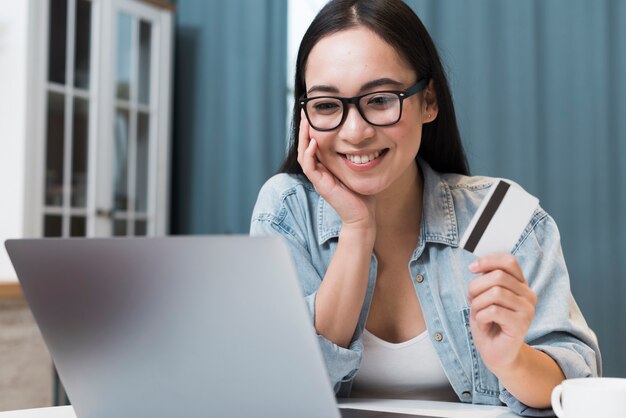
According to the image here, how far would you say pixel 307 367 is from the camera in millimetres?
640

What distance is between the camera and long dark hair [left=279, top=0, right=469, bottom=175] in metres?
1.25

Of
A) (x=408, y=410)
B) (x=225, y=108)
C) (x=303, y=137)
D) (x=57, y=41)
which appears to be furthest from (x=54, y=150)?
(x=408, y=410)

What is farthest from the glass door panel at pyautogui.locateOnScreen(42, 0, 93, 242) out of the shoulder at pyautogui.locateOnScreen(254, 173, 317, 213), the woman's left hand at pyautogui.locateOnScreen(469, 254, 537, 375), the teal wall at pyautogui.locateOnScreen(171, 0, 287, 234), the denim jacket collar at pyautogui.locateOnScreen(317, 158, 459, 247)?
the woman's left hand at pyautogui.locateOnScreen(469, 254, 537, 375)

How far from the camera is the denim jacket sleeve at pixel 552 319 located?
42.9 inches

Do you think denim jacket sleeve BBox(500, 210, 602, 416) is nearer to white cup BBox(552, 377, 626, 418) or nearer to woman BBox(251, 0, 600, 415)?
woman BBox(251, 0, 600, 415)

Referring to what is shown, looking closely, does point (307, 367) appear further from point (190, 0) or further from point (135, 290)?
point (190, 0)

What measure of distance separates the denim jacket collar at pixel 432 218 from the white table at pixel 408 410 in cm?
31

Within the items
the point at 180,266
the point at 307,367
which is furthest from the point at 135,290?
the point at 307,367

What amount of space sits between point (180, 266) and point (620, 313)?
7.33ft

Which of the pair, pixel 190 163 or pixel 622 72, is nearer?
pixel 622 72

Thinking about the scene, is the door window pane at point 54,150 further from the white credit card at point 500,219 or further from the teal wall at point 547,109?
the white credit card at point 500,219

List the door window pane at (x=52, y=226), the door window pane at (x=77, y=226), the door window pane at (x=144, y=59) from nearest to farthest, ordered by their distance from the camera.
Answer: the door window pane at (x=52, y=226)
the door window pane at (x=77, y=226)
the door window pane at (x=144, y=59)

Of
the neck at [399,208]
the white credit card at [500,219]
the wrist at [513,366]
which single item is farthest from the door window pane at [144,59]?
the white credit card at [500,219]

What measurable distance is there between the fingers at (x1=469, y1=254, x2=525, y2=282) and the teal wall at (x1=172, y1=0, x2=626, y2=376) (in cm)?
184
